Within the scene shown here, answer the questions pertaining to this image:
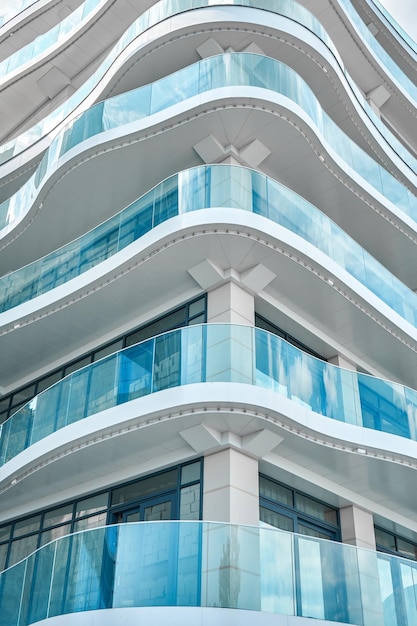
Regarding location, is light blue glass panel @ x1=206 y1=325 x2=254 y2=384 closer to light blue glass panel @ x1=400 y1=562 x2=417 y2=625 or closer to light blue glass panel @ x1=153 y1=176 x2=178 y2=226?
light blue glass panel @ x1=153 y1=176 x2=178 y2=226

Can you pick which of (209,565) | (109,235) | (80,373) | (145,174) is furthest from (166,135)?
(209,565)

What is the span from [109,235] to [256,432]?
5.63m

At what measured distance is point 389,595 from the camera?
11336mm

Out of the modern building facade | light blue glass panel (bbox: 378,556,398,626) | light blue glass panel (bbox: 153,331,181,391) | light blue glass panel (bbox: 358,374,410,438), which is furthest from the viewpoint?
light blue glass panel (bbox: 358,374,410,438)

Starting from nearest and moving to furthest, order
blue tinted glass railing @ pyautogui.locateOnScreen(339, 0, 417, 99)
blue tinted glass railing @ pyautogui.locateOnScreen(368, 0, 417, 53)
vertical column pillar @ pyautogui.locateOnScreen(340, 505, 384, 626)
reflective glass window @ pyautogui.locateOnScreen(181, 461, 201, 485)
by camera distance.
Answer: vertical column pillar @ pyautogui.locateOnScreen(340, 505, 384, 626), reflective glass window @ pyautogui.locateOnScreen(181, 461, 201, 485), blue tinted glass railing @ pyautogui.locateOnScreen(339, 0, 417, 99), blue tinted glass railing @ pyautogui.locateOnScreen(368, 0, 417, 53)

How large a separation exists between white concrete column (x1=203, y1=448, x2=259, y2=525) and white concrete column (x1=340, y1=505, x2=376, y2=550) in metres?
3.38

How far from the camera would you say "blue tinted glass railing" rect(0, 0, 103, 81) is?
2317 centimetres

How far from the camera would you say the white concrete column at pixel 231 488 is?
1150 cm

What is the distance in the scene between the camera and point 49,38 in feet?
79.6

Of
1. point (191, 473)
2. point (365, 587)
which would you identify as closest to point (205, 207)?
point (191, 473)

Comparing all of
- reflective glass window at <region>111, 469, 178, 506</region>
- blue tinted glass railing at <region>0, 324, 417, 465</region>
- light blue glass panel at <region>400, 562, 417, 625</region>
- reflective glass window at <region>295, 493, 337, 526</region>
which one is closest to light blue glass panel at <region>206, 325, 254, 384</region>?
blue tinted glass railing at <region>0, 324, 417, 465</region>

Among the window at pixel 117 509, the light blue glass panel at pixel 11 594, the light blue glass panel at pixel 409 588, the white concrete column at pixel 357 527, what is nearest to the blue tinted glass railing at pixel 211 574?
the light blue glass panel at pixel 409 588

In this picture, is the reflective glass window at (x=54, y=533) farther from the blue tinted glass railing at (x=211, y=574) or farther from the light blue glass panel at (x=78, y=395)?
the blue tinted glass railing at (x=211, y=574)

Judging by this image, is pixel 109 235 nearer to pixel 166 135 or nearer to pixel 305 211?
pixel 166 135
